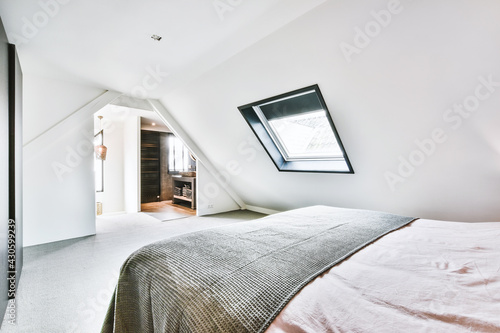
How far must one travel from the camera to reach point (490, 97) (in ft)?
5.69

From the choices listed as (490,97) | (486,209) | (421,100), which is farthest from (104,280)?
(486,209)

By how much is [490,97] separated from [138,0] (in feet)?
8.74

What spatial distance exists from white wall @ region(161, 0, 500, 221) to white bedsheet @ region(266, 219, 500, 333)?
1198mm

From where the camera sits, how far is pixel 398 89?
2018 mm

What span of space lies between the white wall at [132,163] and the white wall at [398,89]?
10.1 ft

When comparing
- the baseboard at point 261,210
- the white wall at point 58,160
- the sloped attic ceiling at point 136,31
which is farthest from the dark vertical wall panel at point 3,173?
the baseboard at point 261,210

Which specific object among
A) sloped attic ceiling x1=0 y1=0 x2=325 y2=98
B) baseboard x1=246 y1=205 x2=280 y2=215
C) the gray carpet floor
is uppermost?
sloped attic ceiling x1=0 y1=0 x2=325 y2=98

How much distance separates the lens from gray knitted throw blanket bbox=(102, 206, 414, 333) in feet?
2.43

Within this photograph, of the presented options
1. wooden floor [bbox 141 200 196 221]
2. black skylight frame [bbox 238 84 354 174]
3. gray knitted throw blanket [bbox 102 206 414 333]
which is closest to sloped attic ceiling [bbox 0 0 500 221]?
black skylight frame [bbox 238 84 354 174]

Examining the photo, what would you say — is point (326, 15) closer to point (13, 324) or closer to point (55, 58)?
point (55, 58)

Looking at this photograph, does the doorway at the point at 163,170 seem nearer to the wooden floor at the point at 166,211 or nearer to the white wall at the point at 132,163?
the wooden floor at the point at 166,211

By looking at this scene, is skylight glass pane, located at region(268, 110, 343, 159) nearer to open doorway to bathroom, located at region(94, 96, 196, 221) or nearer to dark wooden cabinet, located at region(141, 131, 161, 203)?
open doorway to bathroom, located at region(94, 96, 196, 221)

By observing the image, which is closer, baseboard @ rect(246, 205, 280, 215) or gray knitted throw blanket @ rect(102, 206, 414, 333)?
gray knitted throw blanket @ rect(102, 206, 414, 333)

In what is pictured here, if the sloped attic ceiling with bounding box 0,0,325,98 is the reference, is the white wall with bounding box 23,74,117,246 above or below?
below
